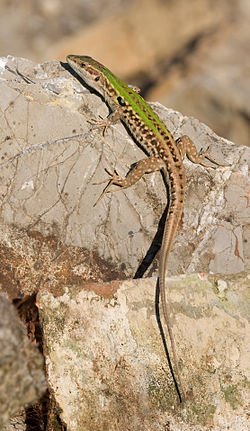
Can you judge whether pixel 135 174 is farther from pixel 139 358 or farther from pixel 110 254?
pixel 139 358

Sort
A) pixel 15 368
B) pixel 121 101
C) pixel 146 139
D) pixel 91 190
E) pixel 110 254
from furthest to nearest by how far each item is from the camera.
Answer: pixel 121 101 → pixel 146 139 → pixel 91 190 → pixel 110 254 → pixel 15 368

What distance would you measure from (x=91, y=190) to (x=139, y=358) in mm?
1865

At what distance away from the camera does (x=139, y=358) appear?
4.43 m

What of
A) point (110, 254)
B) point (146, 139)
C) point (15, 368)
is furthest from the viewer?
point (146, 139)

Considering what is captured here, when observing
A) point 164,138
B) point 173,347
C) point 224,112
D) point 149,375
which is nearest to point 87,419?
point 149,375

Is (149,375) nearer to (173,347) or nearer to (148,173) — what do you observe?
(173,347)

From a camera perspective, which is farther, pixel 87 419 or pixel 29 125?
pixel 29 125

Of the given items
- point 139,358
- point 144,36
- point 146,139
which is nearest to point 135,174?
point 146,139

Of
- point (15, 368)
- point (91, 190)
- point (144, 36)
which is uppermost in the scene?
point (144, 36)

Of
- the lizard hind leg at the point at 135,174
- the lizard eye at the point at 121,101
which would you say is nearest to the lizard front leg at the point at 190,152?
the lizard hind leg at the point at 135,174

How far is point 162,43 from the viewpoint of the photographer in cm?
1249

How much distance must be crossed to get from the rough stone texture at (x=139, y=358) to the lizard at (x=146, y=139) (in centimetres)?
83

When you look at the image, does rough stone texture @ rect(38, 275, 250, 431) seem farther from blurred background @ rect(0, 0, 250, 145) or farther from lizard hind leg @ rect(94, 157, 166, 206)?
blurred background @ rect(0, 0, 250, 145)

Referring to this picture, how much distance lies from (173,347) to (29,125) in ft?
9.15
